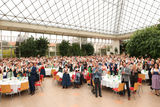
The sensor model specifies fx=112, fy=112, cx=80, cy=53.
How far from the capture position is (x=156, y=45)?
14.2 m

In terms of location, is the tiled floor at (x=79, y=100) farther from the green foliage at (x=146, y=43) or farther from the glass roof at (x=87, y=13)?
the glass roof at (x=87, y=13)

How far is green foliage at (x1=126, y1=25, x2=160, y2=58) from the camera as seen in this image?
1427cm

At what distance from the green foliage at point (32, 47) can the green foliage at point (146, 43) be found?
48.9 ft

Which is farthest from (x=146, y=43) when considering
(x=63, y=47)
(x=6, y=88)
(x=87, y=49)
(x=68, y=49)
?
(x=6, y=88)

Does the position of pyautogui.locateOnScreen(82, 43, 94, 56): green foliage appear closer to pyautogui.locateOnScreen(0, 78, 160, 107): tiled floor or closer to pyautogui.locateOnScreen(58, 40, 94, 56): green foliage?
pyautogui.locateOnScreen(58, 40, 94, 56): green foliage

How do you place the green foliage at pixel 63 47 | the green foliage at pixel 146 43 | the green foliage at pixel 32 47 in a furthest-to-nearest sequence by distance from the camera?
the green foliage at pixel 63 47 < the green foliage at pixel 32 47 < the green foliage at pixel 146 43

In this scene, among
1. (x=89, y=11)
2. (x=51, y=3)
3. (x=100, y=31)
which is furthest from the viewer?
(x=100, y=31)

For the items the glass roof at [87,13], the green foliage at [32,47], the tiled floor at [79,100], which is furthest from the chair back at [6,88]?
the glass roof at [87,13]

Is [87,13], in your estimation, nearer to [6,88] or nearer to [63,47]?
[63,47]

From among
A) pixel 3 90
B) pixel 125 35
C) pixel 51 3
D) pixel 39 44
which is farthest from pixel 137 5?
pixel 3 90

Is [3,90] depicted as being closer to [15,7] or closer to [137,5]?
[15,7]

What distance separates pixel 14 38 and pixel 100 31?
20202mm

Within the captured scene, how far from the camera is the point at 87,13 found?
79.7 ft

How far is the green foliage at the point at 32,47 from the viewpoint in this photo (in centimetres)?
1847
